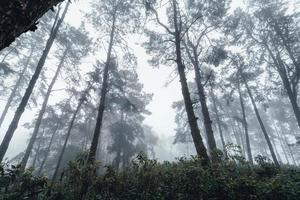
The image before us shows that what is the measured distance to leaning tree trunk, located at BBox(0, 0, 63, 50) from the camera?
155 cm

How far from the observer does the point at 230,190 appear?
550 cm

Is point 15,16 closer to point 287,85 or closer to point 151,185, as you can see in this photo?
point 151,185

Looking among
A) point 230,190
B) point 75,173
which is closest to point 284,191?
point 230,190

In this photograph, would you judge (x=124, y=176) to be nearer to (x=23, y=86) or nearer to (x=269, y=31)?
(x=269, y=31)

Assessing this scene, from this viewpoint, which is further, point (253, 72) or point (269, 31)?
point (253, 72)

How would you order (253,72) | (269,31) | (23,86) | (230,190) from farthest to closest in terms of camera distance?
(23,86), (253,72), (269,31), (230,190)

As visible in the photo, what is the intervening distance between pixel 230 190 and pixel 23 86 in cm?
3479

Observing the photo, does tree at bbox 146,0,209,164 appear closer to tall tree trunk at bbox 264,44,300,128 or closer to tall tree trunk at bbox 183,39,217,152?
tall tree trunk at bbox 183,39,217,152

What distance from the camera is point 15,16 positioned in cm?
165

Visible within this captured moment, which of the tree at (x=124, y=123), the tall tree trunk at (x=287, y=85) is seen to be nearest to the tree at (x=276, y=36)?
A: the tall tree trunk at (x=287, y=85)

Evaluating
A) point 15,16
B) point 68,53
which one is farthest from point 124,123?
point 15,16

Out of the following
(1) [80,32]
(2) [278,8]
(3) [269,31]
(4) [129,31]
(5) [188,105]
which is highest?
(2) [278,8]

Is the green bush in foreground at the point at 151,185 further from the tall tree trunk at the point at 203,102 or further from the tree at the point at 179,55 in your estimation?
the tall tree trunk at the point at 203,102

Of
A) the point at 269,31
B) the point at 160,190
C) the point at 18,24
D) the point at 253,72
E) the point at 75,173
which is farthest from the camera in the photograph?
the point at 253,72
